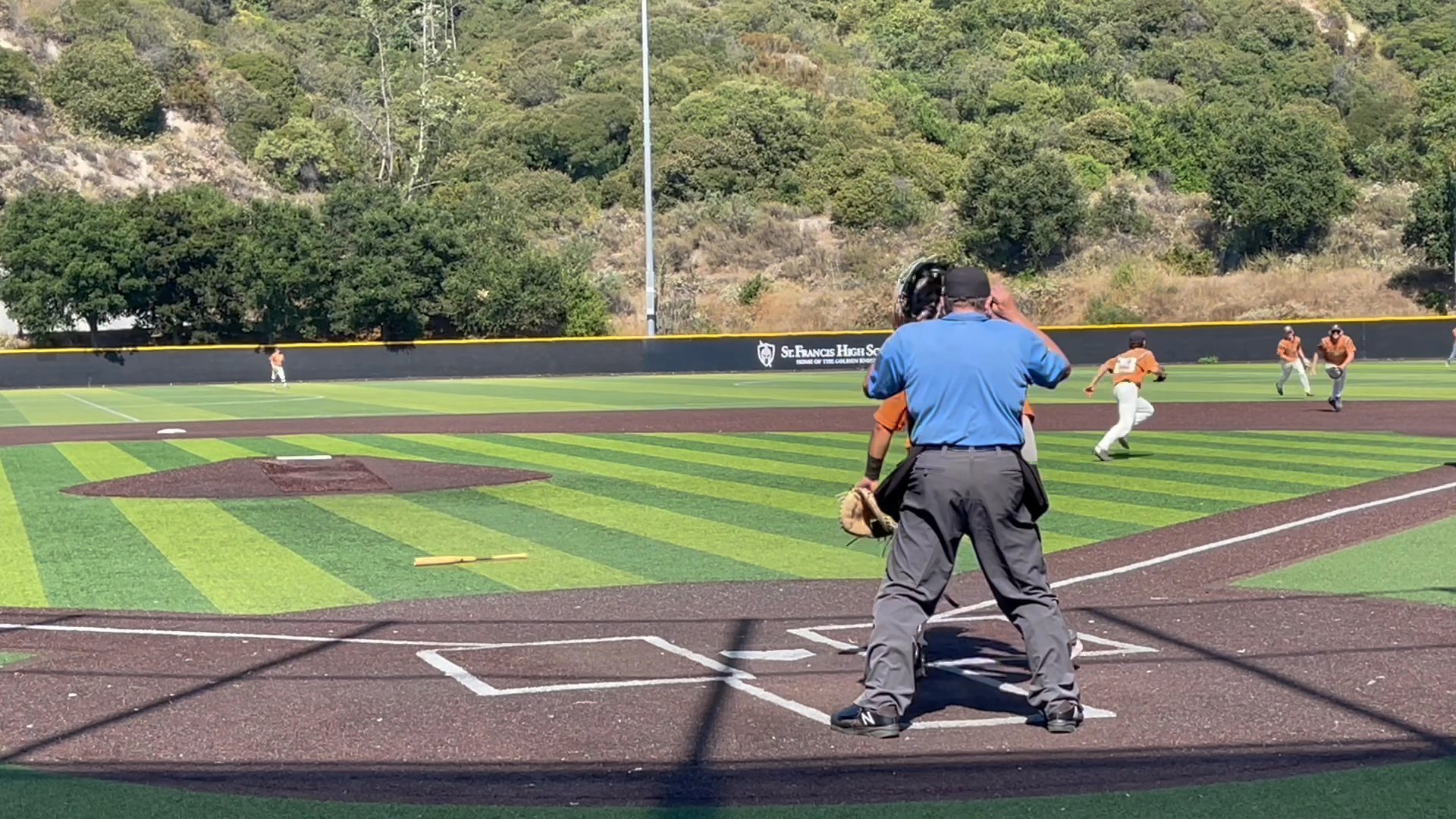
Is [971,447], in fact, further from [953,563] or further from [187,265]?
[187,265]

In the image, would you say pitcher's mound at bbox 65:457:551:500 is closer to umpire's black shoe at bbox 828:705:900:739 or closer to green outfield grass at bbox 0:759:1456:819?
umpire's black shoe at bbox 828:705:900:739

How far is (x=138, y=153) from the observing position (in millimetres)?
75688

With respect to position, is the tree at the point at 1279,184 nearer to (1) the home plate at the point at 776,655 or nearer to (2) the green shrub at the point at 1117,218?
(2) the green shrub at the point at 1117,218

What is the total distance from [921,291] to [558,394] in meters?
33.2

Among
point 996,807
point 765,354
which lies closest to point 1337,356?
point 996,807

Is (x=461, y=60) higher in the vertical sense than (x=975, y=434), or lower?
higher

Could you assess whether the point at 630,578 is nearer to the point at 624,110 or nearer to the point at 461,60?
the point at 624,110

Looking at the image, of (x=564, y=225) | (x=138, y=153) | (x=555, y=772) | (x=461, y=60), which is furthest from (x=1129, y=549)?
(x=461, y=60)

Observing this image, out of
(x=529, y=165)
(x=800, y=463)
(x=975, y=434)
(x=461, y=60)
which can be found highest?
(x=461, y=60)

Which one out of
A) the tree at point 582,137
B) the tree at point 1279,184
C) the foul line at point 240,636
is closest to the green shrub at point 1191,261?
the tree at point 1279,184

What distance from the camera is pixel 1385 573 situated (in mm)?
10758

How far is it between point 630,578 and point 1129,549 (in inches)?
157

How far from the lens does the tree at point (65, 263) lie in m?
55.0

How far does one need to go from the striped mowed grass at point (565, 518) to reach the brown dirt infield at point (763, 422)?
7.92 ft
